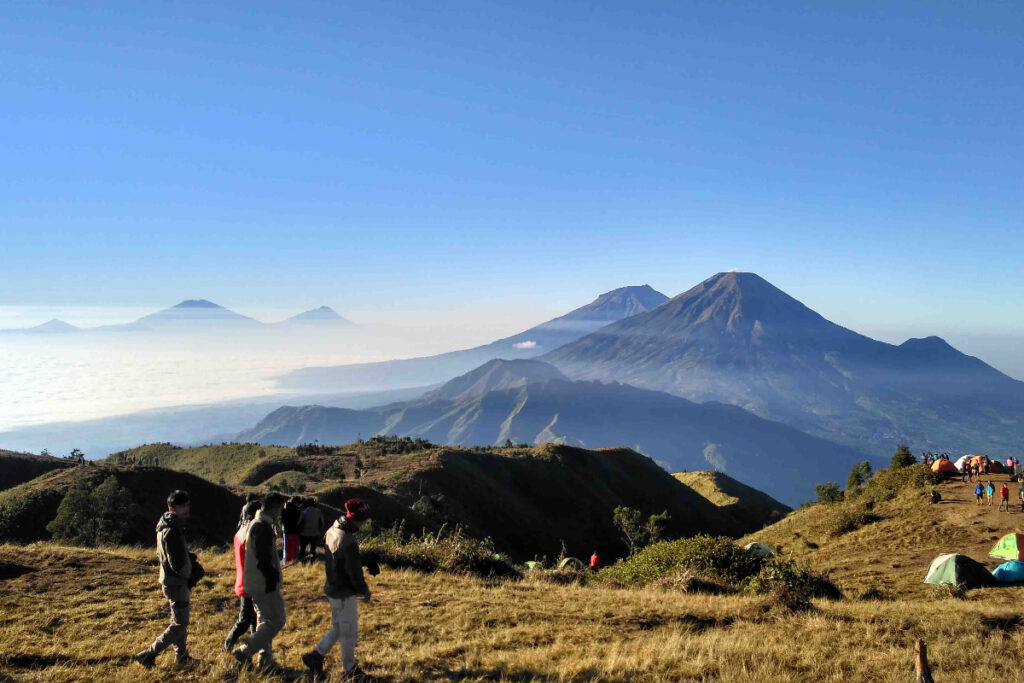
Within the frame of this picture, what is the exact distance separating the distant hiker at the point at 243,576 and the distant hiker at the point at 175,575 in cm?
52

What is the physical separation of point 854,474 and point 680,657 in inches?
1852

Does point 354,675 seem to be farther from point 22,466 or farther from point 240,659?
point 22,466

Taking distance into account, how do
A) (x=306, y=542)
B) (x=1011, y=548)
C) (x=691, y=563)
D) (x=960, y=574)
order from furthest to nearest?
(x=1011, y=548) < (x=960, y=574) < (x=691, y=563) < (x=306, y=542)

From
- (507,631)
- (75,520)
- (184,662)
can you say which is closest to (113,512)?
(75,520)

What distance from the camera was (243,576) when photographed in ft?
22.2

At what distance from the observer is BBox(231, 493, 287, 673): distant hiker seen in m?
6.70

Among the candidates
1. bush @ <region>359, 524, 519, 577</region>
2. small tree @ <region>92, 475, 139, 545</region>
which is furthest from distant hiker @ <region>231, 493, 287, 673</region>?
small tree @ <region>92, 475, 139, 545</region>

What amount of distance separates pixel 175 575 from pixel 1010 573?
72.0 feet

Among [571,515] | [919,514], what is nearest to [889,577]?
[919,514]

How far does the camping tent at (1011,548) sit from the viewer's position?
788 inches

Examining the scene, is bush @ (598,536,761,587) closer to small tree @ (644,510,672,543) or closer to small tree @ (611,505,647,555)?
small tree @ (644,510,672,543)

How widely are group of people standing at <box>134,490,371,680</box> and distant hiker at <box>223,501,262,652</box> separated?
11 mm

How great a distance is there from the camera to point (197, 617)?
9.67 metres

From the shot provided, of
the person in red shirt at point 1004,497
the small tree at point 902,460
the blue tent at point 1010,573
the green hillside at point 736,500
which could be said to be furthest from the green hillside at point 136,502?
the green hillside at point 736,500
